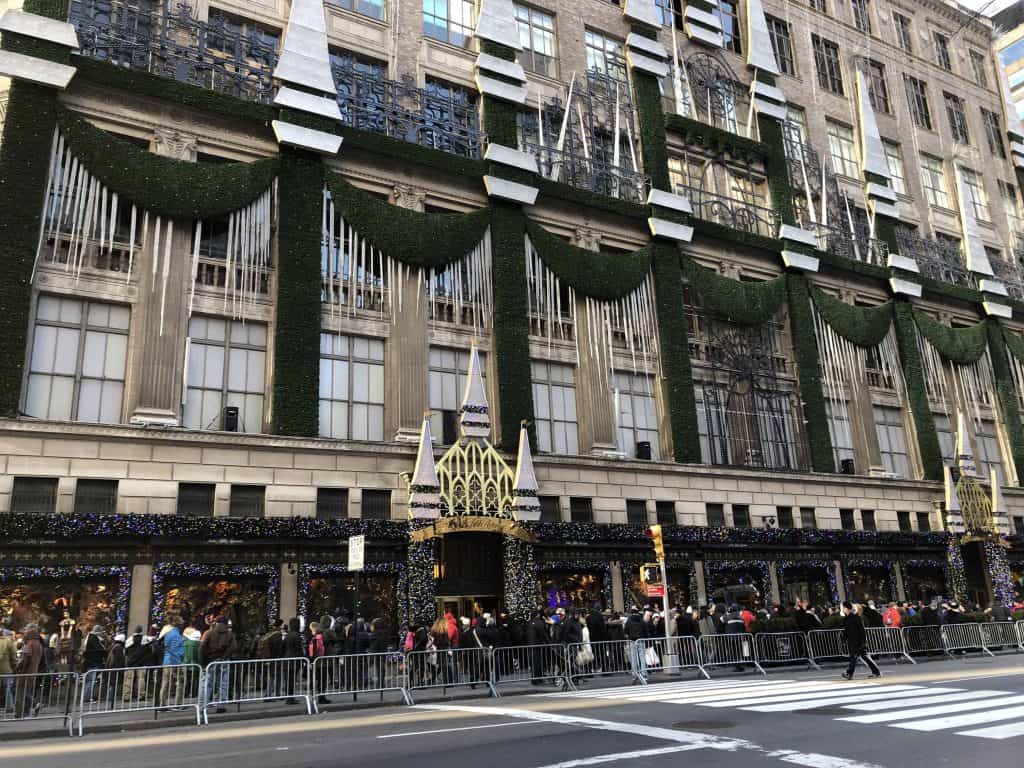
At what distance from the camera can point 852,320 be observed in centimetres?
4138

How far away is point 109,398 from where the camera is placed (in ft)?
80.2

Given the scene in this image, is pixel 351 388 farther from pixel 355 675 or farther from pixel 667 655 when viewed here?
pixel 667 655

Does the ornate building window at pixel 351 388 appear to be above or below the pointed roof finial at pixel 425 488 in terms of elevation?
above

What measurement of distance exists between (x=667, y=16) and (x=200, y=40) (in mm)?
25405

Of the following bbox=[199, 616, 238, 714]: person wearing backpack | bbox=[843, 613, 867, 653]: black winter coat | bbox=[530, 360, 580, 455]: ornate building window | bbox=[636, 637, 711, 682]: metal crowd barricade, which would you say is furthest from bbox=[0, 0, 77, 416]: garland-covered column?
bbox=[843, 613, 867, 653]: black winter coat

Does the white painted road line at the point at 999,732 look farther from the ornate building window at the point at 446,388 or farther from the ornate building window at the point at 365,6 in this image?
the ornate building window at the point at 365,6

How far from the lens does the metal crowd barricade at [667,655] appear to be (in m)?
21.2

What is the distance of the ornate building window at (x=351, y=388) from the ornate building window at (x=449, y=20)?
14798 millimetres

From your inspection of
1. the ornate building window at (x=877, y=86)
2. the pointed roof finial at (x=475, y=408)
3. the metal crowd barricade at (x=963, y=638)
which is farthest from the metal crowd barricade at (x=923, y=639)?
the ornate building window at (x=877, y=86)

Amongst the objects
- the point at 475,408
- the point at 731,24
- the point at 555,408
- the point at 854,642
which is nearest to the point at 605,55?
the point at 731,24

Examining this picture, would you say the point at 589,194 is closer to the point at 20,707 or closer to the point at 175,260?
the point at 175,260

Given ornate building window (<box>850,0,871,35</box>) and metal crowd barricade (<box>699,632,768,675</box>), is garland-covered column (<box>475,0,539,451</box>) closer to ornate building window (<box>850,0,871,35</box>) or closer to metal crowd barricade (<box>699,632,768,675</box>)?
metal crowd barricade (<box>699,632,768,675</box>)

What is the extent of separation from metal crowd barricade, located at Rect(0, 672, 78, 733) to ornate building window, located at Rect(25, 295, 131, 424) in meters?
9.94

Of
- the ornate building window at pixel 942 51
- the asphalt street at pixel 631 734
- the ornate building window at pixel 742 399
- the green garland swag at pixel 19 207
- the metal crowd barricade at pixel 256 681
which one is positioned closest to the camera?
the asphalt street at pixel 631 734
